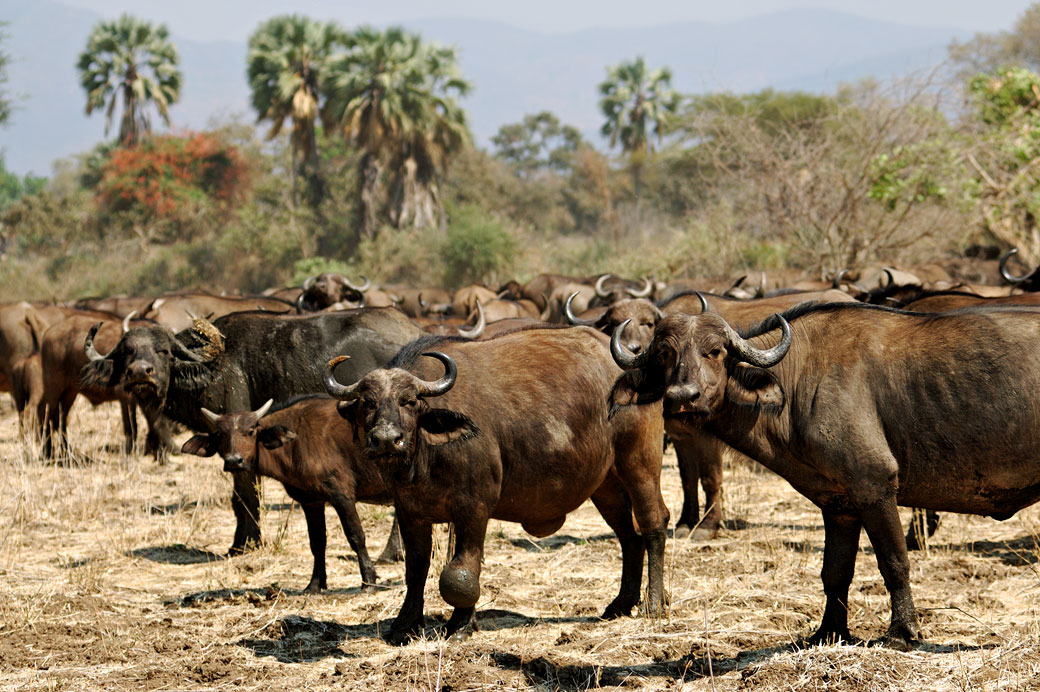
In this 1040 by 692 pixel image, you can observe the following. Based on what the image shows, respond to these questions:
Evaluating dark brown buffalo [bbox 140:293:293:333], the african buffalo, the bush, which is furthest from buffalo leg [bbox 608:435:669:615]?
the bush

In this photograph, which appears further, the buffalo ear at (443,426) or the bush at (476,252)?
the bush at (476,252)

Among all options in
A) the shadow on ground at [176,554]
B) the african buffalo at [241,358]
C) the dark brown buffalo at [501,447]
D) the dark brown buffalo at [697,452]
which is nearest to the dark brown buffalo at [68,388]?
the african buffalo at [241,358]

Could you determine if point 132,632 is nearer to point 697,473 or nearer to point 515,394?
point 515,394

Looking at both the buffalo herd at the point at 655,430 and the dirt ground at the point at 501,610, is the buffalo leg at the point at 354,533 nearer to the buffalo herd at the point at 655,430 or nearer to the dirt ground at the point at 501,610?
the buffalo herd at the point at 655,430

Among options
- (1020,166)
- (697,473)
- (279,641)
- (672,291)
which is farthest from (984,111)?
(279,641)

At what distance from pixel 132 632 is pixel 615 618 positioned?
3.04 metres

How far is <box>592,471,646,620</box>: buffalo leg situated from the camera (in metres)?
6.81

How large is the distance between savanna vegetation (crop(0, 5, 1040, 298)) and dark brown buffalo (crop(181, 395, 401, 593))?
16733mm

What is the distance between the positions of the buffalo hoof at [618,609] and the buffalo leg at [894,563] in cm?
162

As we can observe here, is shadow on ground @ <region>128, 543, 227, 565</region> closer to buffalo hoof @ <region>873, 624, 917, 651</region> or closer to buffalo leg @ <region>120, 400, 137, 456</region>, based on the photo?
buffalo leg @ <region>120, 400, 137, 456</region>

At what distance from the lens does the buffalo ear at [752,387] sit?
571 centimetres

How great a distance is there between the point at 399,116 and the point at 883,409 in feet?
132

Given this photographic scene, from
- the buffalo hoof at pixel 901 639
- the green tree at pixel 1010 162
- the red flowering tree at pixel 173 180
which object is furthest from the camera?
the red flowering tree at pixel 173 180

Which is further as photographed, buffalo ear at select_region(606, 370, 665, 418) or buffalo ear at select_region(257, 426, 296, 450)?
buffalo ear at select_region(257, 426, 296, 450)
